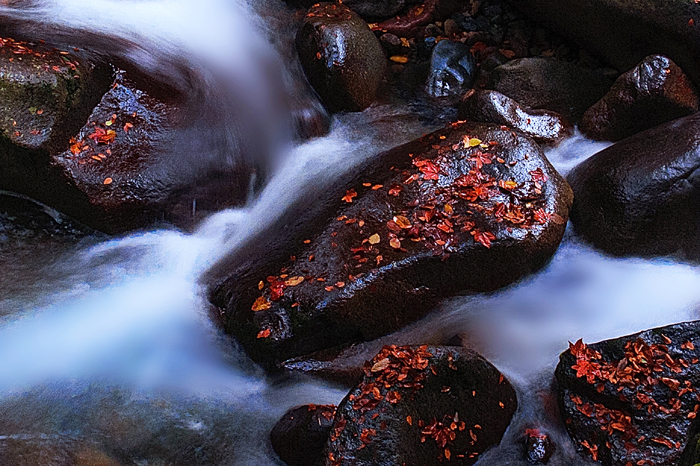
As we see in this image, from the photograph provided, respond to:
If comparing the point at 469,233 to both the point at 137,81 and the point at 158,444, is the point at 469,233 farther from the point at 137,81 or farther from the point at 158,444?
the point at 137,81

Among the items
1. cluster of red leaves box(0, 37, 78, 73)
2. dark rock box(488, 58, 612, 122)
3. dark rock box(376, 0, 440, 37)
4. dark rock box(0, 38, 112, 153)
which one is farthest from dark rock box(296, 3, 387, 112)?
cluster of red leaves box(0, 37, 78, 73)

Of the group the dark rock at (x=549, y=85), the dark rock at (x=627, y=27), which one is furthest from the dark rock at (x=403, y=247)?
the dark rock at (x=627, y=27)

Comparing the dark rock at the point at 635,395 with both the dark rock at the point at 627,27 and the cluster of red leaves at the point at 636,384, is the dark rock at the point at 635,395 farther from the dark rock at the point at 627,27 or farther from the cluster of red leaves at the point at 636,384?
the dark rock at the point at 627,27

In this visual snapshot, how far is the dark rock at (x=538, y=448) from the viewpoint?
361 cm

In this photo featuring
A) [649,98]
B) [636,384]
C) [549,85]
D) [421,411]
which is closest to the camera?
[421,411]

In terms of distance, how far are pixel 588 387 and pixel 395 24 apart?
4.86 m

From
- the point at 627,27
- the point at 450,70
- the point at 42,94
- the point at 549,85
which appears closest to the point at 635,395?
the point at 549,85

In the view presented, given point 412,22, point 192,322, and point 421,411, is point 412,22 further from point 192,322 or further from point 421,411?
point 421,411

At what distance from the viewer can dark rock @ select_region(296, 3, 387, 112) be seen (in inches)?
233

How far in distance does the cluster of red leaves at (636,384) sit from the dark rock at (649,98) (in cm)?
254

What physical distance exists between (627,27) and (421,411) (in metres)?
4.59

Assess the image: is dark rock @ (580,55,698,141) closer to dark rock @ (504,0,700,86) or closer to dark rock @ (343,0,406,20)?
dark rock @ (504,0,700,86)

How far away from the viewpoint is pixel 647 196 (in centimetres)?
457

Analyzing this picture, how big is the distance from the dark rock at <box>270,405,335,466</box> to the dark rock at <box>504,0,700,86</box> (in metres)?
4.75
